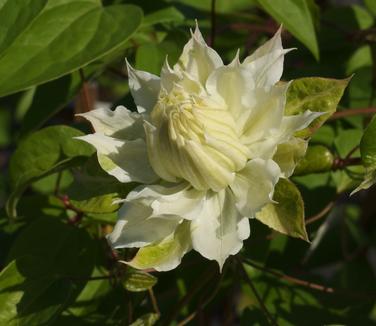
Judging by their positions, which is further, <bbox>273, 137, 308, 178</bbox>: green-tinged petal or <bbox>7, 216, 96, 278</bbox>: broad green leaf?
<bbox>7, 216, 96, 278</bbox>: broad green leaf

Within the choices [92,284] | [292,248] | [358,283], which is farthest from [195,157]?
[358,283]

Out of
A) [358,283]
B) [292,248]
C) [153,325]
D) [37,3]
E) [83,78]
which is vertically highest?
[37,3]

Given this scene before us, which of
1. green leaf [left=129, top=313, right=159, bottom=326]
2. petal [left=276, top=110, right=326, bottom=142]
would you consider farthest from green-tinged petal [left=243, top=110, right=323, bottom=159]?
green leaf [left=129, top=313, right=159, bottom=326]

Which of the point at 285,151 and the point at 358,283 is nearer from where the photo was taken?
the point at 285,151

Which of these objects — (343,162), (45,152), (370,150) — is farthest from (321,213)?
(45,152)

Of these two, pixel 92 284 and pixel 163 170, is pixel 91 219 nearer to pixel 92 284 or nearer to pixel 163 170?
pixel 92 284

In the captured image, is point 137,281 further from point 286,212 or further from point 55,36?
point 55,36

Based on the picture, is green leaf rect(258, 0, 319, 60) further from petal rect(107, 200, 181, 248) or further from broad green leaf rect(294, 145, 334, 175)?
petal rect(107, 200, 181, 248)
